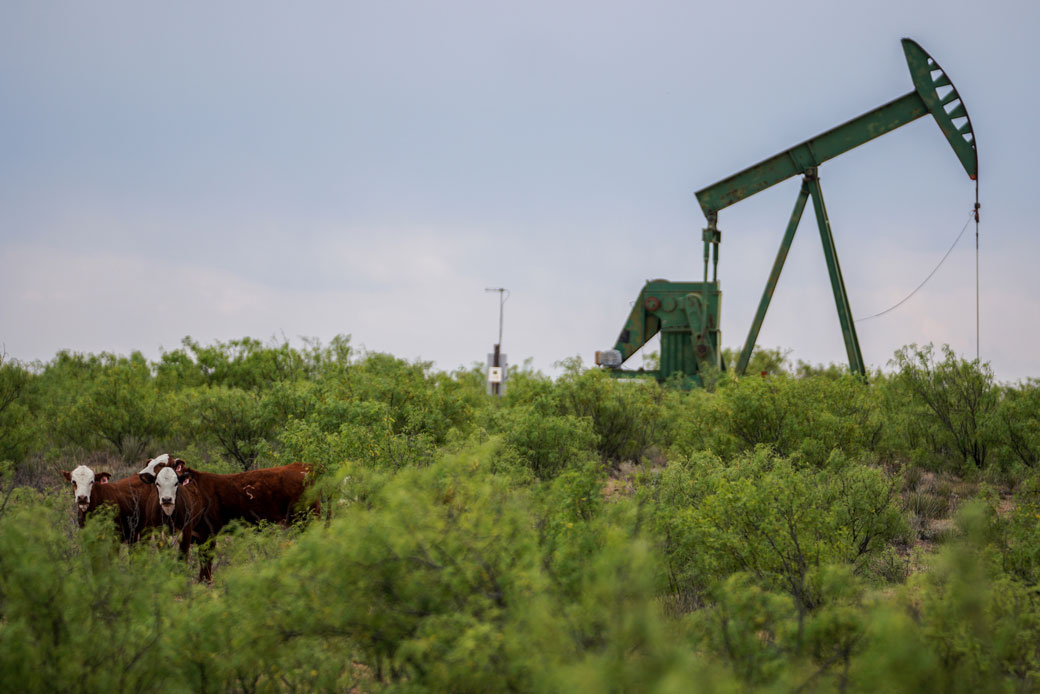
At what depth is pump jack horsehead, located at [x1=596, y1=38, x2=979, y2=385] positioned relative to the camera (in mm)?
18078

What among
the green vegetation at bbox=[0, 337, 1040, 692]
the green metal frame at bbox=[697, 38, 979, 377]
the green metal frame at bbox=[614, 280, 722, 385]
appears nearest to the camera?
the green vegetation at bbox=[0, 337, 1040, 692]

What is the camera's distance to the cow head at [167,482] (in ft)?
25.9

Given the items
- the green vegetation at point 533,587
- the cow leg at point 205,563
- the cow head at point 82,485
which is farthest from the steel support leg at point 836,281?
the cow head at point 82,485

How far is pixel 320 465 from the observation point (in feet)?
29.9

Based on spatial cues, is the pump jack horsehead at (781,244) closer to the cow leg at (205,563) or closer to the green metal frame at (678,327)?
the green metal frame at (678,327)

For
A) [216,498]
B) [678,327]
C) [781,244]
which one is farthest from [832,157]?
[216,498]

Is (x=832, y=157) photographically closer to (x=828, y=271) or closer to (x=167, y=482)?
(x=828, y=271)

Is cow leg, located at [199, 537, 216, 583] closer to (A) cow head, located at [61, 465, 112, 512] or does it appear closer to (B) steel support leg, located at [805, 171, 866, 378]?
(A) cow head, located at [61, 465, 112, 512]

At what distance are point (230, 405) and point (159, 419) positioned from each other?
2787mm

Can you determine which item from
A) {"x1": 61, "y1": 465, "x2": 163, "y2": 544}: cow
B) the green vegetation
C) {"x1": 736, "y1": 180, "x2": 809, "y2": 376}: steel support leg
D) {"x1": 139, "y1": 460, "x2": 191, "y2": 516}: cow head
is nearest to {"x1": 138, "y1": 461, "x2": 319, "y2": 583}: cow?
{"x1": 139, "y1": 460, "x2": 191, "y2": 516}: cow head

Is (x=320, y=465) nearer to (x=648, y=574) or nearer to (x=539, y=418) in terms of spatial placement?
(x=539, y=418)

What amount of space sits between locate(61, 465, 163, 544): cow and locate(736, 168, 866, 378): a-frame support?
48.2ft

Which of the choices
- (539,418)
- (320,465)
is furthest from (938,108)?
(320,465)

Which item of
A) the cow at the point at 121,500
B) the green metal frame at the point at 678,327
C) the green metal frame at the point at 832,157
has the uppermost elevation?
the green metal frame at the point at 832,157
